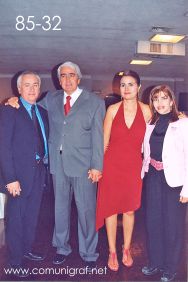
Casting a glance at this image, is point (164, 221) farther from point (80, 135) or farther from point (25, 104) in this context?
point (25, 104)

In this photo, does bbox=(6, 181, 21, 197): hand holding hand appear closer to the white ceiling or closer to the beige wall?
the white ceiling

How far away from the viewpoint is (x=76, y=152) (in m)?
2.54

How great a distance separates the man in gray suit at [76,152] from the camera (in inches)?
99.1

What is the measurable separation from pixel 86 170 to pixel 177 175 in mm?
751

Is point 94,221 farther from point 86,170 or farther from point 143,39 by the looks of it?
point 143,39

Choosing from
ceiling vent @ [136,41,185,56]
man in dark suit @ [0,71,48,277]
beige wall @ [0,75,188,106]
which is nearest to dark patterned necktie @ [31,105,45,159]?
man in dark suit @ [0,71,48,277]

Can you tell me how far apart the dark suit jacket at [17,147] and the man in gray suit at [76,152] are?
222mm

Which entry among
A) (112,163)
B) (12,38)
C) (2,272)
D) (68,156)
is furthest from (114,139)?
(12,38)

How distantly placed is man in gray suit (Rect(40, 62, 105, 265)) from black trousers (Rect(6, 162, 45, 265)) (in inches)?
6.4

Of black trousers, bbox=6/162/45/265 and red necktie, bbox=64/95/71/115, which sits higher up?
red necktie, bbox=64/95/71/115

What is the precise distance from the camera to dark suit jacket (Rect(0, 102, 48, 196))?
7.75 ft

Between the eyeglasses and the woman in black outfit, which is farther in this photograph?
the eyeglasses

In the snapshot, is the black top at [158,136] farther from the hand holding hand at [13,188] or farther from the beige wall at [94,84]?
the beige wall at [94,84]

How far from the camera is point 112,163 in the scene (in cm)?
254
